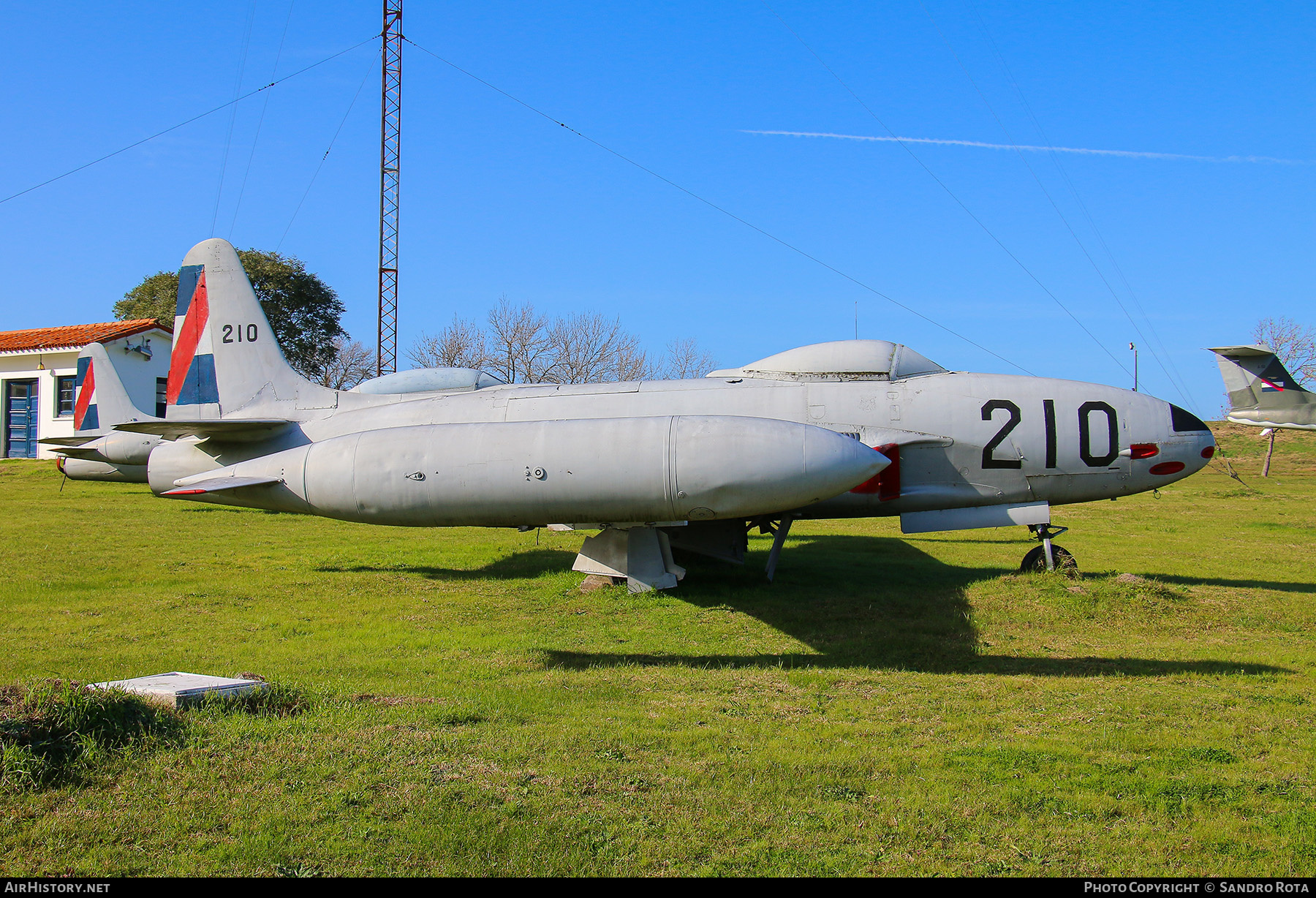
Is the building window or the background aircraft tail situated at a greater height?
the building window

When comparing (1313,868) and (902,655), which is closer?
(1313,868)

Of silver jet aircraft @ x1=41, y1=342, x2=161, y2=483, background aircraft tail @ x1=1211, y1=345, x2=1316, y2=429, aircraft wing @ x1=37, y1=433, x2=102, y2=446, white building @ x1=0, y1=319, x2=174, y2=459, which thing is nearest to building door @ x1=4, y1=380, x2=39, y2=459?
white building @ x1=0, y1=319, x2=174, y2=459

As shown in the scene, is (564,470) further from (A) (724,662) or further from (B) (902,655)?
(B) (902,655)

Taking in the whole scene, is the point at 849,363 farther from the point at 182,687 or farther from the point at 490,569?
the point at 182,687

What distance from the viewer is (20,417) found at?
3594cm

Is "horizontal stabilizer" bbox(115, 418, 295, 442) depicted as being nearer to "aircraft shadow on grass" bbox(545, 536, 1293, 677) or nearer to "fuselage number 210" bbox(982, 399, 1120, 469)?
"aircraft shadow on grass" bbox(545, 536, 1293, 677)

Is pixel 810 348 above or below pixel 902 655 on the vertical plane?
above

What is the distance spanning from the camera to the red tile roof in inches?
1304

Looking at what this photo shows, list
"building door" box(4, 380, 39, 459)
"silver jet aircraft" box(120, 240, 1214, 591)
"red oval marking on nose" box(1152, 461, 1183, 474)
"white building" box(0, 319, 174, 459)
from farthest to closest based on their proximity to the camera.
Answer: "building door" box(4, 380, 39, 459) → "white building" box(0, 319, 174, 459) → "red oval marking on nose" box(1152, 461, 1183, 474) → "silver jet aircraft" box(120, 240, 1214, 591)

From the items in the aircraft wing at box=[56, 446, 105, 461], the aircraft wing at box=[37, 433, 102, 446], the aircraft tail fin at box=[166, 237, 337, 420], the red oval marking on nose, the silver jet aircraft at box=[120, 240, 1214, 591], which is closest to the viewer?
the silver jet aircraft at box=[120, 240, 1214, 591]

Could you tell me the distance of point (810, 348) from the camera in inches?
433

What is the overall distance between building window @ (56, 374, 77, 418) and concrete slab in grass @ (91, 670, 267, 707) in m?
36.8

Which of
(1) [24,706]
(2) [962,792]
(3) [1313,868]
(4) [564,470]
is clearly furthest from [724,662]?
(1) [24,706]
